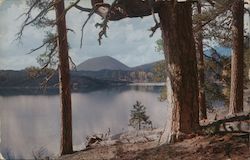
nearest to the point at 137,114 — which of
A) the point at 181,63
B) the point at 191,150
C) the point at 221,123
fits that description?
the point at 221,123

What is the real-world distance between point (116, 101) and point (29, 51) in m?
1.00

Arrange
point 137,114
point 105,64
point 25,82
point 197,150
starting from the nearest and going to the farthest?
1. point 197,150
2. point 105,64
3. point 25,82
4. point 137,114

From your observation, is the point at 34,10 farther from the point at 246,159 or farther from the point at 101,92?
the point at 246,159

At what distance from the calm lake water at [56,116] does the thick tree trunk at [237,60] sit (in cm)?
78

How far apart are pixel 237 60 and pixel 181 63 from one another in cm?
129

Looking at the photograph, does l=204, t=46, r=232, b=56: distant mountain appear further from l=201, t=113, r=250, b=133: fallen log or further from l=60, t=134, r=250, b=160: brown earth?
l=60, t=134, r=250, b=160: brown earth

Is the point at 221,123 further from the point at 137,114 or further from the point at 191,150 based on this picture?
the point at 137,114

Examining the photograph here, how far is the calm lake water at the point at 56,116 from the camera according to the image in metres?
3.89

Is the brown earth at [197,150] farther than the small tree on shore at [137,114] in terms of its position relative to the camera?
No

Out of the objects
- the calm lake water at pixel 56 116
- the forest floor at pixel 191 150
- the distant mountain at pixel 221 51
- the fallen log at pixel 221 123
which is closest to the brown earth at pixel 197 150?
the forest floor at pixel 191 150

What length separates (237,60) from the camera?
172 inches

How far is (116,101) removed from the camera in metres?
4.30

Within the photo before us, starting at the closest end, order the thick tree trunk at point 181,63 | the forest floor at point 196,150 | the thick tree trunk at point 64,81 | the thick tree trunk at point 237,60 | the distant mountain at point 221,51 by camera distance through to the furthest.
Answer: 1. the forest floor at point 196,150
2. the thick tree trunk at point 181,63
3. the thick tree trunk at point 237,60
4. the thick tree trunk at point 64,81
5. the distant mountain at point 221,51

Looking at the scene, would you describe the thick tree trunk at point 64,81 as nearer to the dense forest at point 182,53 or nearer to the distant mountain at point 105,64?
the dense forest at point 182,53
